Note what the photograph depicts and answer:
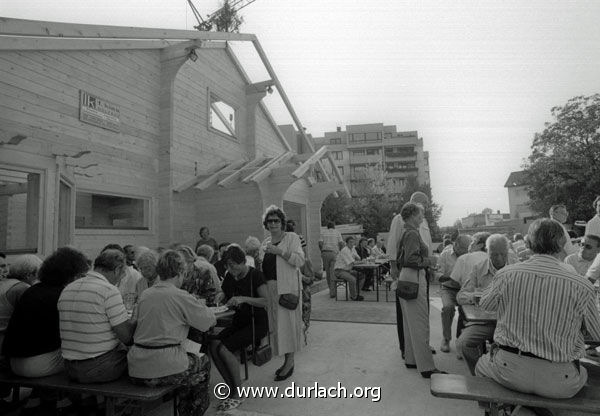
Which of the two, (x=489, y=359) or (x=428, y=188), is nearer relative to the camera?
(x=489, y=359)

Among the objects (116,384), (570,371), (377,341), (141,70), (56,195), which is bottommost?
(377,341)

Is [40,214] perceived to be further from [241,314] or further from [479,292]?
[479,292]

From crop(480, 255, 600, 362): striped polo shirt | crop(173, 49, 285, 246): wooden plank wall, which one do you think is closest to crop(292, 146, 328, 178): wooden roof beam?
crop(173, 49, 285, 246): wooden plank wall

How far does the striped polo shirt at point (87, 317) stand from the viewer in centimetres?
272

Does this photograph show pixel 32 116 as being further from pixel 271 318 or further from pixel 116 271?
pixel 271 318

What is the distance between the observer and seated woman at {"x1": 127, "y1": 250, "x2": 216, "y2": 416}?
2.72 metres

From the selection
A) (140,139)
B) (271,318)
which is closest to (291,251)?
(271,318)

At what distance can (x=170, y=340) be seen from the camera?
2.78 metres

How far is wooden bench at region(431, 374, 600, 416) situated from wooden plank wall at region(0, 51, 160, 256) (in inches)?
201

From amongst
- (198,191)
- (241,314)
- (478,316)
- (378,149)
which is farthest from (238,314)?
(378,149)

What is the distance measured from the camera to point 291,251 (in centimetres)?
409

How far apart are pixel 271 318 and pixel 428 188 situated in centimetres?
3440

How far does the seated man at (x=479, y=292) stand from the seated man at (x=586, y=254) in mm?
1117

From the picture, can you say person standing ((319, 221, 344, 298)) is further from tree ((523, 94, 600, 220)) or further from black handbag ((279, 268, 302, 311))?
tree ((523, 94, 600, 220))
